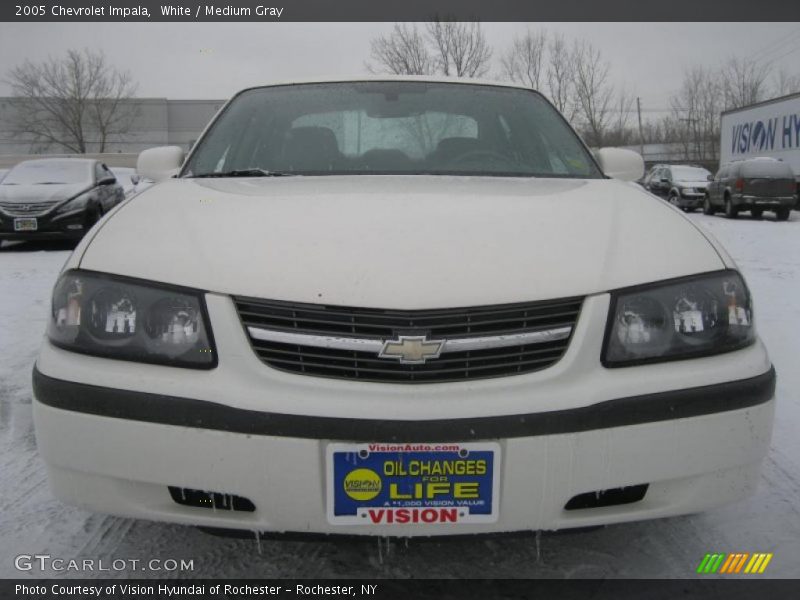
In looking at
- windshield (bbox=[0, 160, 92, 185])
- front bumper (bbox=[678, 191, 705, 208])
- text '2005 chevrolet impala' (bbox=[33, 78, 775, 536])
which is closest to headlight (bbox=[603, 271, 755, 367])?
text '2005 chevrolet impala' (bbox=[33, 78, 775, 536])

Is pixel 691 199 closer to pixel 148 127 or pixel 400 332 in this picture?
pixel 400 332

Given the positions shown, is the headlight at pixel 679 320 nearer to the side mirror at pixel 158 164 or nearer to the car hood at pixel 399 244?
the car hood at pixel 399 244

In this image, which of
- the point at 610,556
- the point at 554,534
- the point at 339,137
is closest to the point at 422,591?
the point at 554,534

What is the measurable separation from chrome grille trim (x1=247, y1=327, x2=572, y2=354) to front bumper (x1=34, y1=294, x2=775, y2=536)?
6 cm

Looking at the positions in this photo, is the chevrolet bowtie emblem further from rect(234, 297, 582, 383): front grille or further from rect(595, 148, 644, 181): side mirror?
rect(595, 148, 644, 181): side mirror

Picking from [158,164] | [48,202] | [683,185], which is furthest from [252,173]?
[683,185]

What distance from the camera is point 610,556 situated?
201 cm

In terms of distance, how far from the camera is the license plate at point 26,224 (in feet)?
31.1

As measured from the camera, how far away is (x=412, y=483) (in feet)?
5.10

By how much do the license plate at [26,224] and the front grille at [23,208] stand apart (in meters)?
0.08

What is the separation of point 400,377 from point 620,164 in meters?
1.87

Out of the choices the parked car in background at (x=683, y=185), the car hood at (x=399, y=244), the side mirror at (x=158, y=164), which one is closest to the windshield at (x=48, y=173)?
the side mirror at (x=158, y=164)

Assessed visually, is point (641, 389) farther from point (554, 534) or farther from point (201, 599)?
point (201, 599)

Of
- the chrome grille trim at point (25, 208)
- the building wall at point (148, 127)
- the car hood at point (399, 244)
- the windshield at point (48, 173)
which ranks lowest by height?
the chrome grille trim at point (25, 208)
